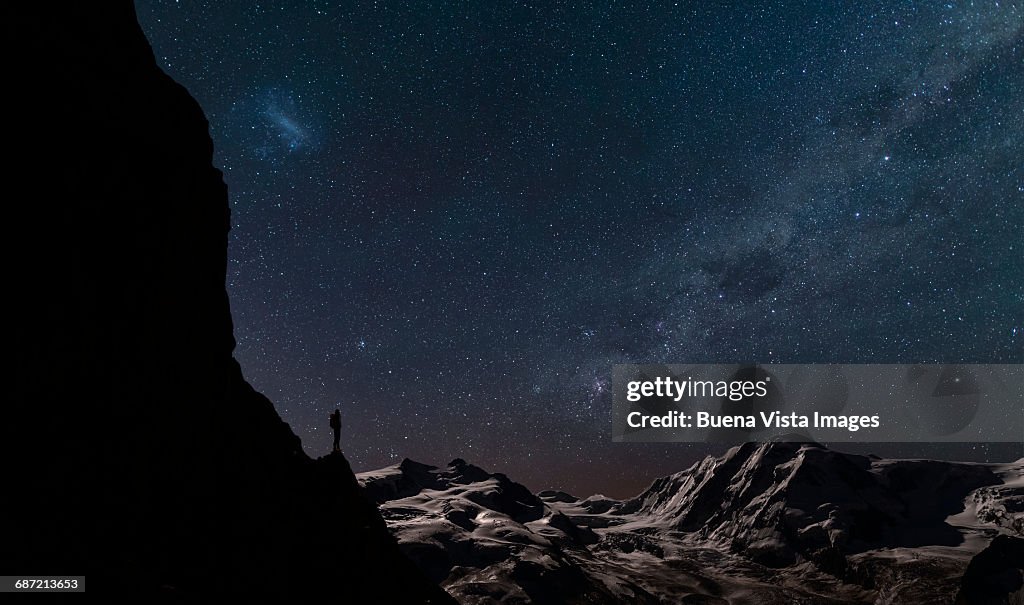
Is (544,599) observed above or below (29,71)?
below

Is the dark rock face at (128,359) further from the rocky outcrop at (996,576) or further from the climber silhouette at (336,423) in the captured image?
the rocky outcrop at (996,576)

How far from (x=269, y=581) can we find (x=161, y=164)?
81.7ft

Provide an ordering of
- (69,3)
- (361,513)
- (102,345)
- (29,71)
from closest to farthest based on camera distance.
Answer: (29,71), (102,345), (69,3), (361,513)

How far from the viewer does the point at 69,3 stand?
2892 cm

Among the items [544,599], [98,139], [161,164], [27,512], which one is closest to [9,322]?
[27,512]

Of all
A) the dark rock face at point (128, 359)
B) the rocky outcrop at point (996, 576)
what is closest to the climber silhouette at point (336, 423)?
the dark rock face at point (128, 359)

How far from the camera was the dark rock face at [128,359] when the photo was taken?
886 inches

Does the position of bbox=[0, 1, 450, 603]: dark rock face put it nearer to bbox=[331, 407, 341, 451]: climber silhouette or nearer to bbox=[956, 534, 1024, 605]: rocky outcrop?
bbox=[331, 407, 341, 451]: climber silhouette

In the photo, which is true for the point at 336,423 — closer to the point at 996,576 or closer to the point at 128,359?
the point at 128,359

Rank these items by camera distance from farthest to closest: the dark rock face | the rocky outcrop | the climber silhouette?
the rocky outcrop, the climber silhouette, the dark rock face

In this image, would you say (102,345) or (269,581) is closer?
(102,345)

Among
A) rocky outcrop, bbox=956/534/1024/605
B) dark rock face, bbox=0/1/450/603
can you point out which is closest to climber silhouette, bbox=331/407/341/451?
dark rock face, bbox=0/1/450/603

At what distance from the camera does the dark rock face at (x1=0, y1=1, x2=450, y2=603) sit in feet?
73.9

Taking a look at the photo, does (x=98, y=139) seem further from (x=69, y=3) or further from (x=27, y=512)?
(x=27, y=512)
